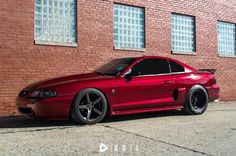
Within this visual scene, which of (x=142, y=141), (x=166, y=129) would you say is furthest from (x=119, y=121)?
(x=142, y=141)

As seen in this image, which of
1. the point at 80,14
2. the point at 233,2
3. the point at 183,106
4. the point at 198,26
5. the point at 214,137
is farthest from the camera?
the point at 233,2

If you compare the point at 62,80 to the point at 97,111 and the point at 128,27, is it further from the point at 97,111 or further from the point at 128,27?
the point at 128,27

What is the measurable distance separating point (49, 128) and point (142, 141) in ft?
6.66

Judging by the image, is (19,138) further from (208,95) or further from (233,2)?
(233,2)

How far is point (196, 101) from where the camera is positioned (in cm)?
992

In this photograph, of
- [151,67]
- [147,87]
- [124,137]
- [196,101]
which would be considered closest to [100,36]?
[151,67]

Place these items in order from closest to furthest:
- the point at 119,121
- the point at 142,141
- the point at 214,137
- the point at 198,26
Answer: the point at 142,141 < the point at 214,137 < the point at 119,121 < the point at 198,26

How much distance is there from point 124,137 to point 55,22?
19.2ft

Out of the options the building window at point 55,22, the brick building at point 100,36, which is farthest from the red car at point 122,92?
the building window at point 55,22

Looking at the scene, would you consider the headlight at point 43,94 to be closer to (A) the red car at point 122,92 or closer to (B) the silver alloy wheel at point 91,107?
(A) the red car at point 122,92

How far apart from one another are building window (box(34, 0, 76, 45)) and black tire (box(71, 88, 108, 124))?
12.0ft

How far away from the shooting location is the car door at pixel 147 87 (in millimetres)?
8555

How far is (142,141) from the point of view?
6531 millimetres

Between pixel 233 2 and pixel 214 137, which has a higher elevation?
pixel 233 2
